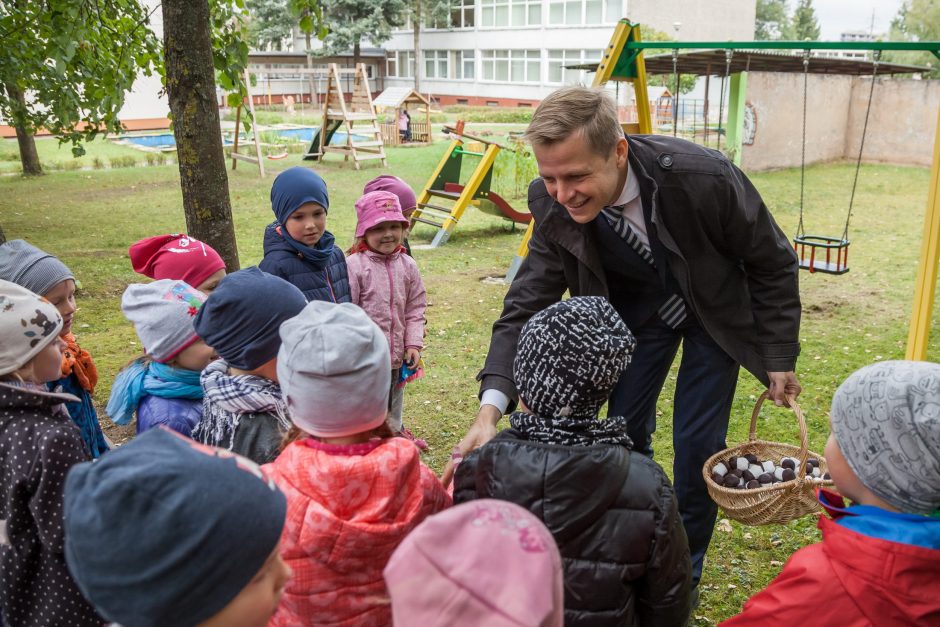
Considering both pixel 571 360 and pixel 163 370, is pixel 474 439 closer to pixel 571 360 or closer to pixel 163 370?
pixel 571 360

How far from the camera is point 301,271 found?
11.8 ft

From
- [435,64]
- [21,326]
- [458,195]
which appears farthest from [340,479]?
[435,64]

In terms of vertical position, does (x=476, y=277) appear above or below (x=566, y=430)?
below

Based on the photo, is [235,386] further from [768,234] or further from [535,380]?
[768,234]

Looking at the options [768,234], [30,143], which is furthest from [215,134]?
[30,143]

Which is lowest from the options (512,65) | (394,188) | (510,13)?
(394,188)

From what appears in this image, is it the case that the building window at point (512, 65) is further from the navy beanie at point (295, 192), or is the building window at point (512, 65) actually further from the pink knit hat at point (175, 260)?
the pink knit hat at point (175, 260)

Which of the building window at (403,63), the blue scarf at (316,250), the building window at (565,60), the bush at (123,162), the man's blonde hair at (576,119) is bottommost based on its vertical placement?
the bush at (123,162)

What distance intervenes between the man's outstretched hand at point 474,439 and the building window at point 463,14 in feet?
153

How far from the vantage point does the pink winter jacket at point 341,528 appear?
1668 mm

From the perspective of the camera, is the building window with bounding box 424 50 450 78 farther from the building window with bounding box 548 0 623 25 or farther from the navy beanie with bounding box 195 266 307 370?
the navy beanie with bounding box 195 266 307 370

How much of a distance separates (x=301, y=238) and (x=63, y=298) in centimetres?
111

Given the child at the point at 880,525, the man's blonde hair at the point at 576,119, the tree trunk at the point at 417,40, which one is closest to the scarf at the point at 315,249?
the man's blonde hair at the point at 576,119

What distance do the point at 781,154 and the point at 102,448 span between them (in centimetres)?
1719
